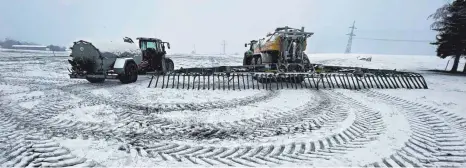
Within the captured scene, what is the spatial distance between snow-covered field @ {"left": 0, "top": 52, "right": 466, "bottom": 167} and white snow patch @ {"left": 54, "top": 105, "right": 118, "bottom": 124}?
0.02m

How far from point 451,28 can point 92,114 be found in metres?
19.8

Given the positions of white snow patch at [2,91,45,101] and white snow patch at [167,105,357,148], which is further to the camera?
white snow patch at [2,91,45,101]

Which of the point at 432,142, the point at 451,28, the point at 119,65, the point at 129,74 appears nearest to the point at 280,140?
the point at 432,142

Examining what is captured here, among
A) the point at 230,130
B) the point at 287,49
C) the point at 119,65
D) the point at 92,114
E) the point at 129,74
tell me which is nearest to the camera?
the point at 230,130

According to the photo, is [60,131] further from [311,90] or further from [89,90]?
[311,90]

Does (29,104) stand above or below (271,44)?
below

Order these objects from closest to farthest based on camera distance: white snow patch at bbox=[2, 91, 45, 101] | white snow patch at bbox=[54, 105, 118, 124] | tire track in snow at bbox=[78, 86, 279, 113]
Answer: white snow patch at bbox=[54, 105, 118, 124]
tire track in snow at bbox=[78, 86, 279, 113]
white snow patch at bbox=[2, 91, 45, 101]

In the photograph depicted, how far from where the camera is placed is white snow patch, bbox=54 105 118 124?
4956mm

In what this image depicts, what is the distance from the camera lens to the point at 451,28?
608 inches

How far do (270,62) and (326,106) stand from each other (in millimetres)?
5264

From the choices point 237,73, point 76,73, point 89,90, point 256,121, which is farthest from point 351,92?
point 76,73

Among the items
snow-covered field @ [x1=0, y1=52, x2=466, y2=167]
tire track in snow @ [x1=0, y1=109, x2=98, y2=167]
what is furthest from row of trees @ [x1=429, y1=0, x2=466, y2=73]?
tire track in snow @ [x1=0, y1=109, x2=98, y2=167]

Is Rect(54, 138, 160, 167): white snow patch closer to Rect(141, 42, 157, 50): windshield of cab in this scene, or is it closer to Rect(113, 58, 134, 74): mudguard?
Rect(113, 58, 134, 74): mudguard

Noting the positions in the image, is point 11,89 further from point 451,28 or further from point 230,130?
point 451,28
